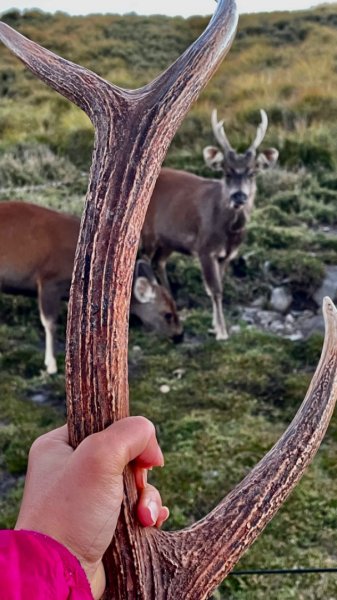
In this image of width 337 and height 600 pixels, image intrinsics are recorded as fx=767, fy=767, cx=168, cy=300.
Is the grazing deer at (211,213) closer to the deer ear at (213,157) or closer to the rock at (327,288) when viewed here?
the deer ear at (213,157)

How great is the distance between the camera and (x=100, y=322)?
A: 2.40 feet

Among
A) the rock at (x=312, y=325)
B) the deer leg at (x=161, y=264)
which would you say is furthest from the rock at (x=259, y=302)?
the deer leg at (x=161, y=264)

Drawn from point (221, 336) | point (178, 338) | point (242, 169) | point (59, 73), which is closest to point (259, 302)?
point (221, 336)

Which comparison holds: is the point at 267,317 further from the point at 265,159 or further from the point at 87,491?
the point at 87,491

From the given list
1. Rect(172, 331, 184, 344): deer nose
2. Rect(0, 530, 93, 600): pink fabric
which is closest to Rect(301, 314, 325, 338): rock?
Rect(172, 331, 184, 344): deer nose

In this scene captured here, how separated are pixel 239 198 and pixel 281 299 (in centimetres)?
56

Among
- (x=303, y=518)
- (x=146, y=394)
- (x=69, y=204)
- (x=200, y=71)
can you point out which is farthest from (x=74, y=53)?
(x=200, y=71)

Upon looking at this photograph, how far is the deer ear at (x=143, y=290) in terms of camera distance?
3668 millimetres

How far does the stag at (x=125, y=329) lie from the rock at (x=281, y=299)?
2979 millimetres

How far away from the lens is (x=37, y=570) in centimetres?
60

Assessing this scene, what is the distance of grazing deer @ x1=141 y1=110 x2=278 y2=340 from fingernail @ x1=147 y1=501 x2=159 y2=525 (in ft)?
9.37

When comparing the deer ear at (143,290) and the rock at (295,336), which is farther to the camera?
the deer ear at (143,290)

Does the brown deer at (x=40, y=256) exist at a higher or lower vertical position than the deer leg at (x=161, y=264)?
higher

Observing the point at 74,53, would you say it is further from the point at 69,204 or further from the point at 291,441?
the point at 291,441
